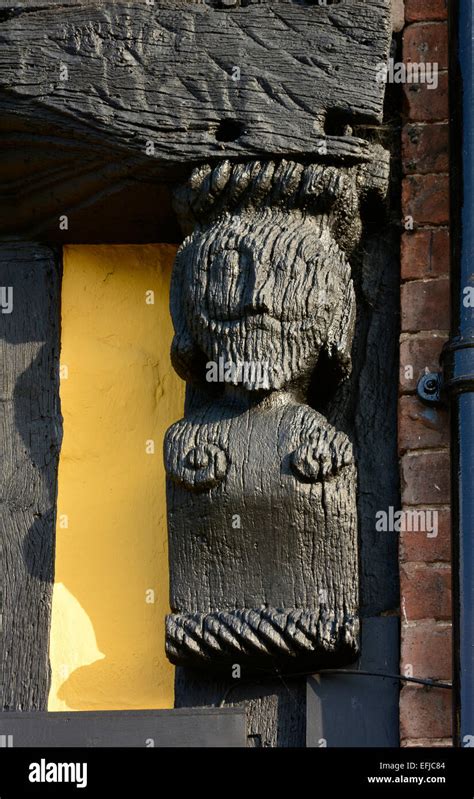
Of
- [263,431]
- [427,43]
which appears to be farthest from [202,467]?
[427,43]

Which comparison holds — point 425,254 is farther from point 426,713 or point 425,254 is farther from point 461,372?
point 426,713

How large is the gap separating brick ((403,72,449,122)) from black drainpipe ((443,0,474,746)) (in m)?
0.17

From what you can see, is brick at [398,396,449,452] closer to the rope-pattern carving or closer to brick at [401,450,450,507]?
brick at [401,450,450,507]

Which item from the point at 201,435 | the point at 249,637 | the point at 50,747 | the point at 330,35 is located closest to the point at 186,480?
the point at 201,435

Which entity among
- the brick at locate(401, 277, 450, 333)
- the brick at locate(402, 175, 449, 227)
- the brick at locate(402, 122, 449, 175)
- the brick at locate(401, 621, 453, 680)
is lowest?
the brick at locate(401, 621, 453, 680)

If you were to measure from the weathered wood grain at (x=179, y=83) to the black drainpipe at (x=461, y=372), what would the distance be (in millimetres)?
150

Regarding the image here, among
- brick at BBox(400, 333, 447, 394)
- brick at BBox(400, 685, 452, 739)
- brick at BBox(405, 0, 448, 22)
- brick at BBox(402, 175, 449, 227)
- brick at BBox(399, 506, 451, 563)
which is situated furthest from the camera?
brick at BBox(405, 0, 448, 22)

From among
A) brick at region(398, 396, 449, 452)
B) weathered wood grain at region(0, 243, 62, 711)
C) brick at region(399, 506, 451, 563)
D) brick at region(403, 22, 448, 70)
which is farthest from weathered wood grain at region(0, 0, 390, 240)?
brick at region(399, 506, 451, 563)

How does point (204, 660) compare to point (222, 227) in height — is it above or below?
below

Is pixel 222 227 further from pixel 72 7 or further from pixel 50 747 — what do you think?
pixel 50 747

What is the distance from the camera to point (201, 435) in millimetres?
2936

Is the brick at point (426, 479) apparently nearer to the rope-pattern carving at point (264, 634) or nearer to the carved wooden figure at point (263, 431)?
the carved wooden figure at point (263, 431)

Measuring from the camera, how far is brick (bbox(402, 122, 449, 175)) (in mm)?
3180
